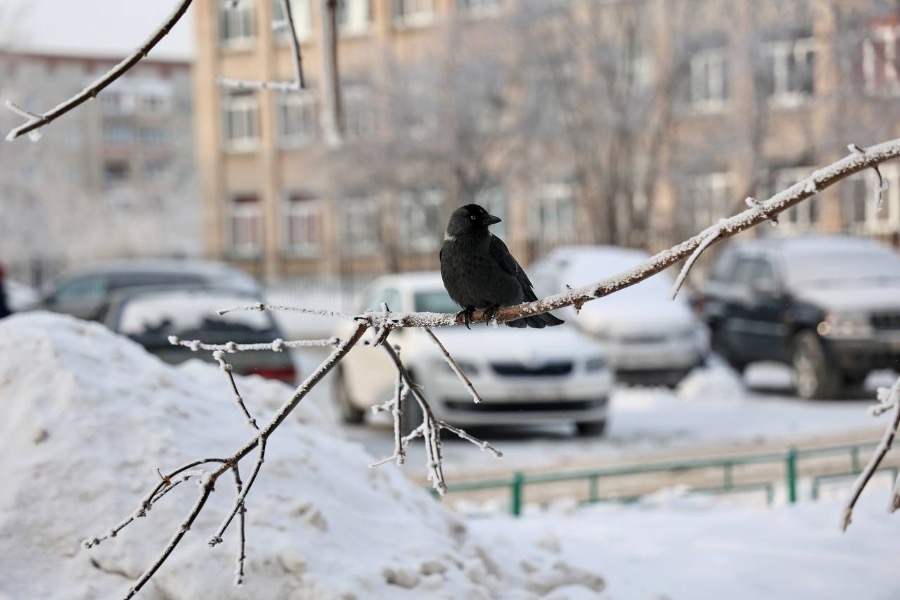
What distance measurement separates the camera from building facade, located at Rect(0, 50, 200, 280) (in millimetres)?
38656

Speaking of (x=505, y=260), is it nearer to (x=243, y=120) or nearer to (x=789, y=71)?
(x=789, y=71)

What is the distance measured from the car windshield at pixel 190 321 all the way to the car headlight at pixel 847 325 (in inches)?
272

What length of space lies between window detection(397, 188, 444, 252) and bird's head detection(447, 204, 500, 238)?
22283mm

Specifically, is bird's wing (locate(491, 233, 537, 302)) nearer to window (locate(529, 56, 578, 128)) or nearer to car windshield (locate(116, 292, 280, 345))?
car windshield (locate(116, 292, 280, 345))

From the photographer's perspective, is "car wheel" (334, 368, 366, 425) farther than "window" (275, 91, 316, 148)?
No

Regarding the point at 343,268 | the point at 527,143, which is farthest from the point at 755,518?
the point at 343,268

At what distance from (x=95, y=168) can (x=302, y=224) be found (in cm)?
4524

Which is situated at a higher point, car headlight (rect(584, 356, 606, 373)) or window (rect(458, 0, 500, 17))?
window (rect(458, 0, 500, 17))

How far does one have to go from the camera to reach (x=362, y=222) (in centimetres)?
3133

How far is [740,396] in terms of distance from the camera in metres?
15.3

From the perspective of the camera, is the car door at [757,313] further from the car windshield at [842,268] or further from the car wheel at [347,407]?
the car wheel at [347,407]

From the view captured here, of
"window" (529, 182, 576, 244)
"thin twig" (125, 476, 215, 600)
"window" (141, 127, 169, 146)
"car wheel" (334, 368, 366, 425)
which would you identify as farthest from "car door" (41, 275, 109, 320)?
"window" (141, 127, 169, 146)

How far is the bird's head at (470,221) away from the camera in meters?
3.62

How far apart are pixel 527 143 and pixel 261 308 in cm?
2249
